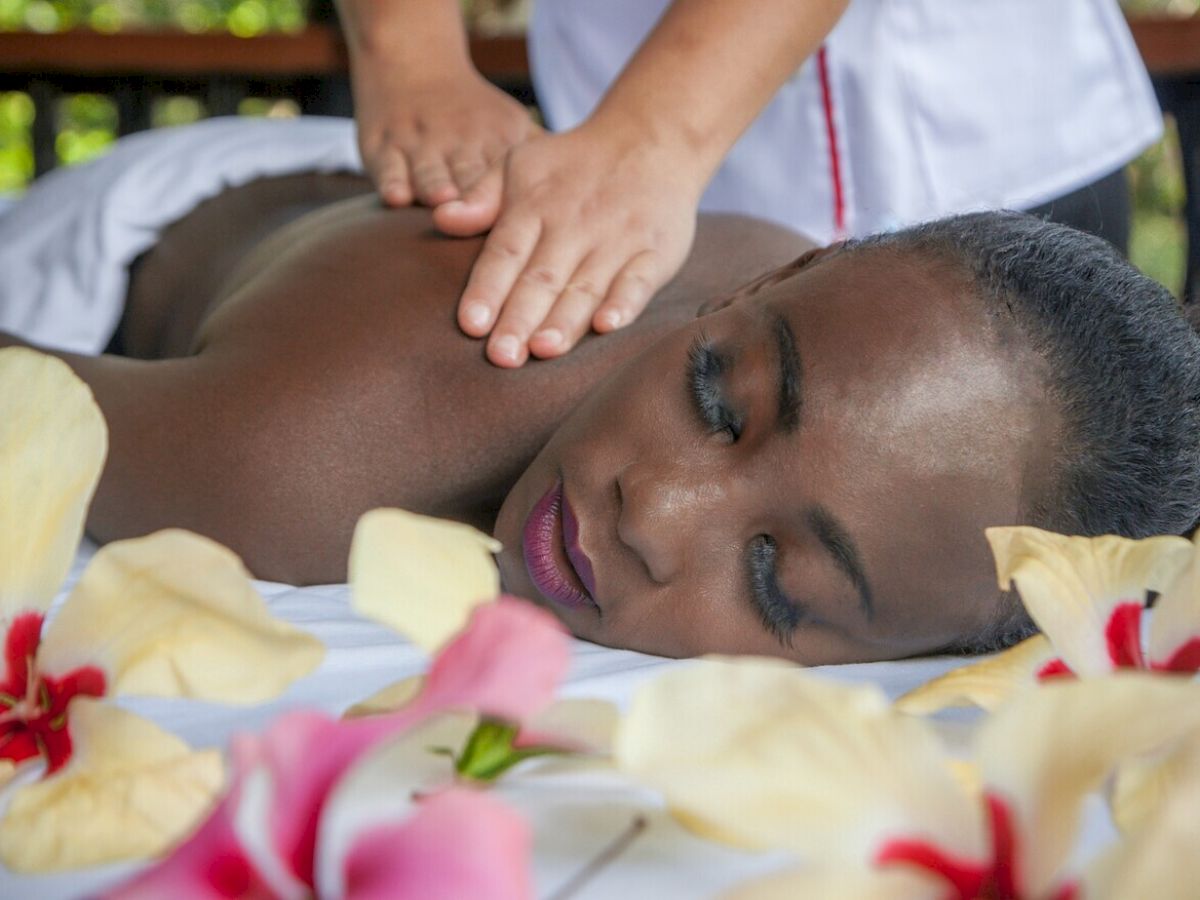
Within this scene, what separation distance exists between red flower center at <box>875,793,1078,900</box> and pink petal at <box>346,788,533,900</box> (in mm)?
77

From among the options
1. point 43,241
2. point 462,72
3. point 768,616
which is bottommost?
point 43,241

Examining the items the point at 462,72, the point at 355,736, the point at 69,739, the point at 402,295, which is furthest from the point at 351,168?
the point at 355,736

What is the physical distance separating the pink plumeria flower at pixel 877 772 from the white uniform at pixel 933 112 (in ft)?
3.99

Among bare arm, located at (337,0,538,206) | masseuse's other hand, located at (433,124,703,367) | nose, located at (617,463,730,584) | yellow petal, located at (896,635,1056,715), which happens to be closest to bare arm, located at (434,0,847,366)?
masseuse's other hand, located at (433,124,703,367)

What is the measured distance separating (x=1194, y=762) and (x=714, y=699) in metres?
0.09

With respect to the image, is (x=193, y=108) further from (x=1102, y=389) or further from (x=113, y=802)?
(x=113, y=802)

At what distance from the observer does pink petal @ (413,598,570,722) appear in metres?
0.23

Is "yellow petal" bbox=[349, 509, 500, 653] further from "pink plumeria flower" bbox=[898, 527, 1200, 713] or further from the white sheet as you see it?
"pink plumeria flower" bbox=[898, 527, 1200, 713]

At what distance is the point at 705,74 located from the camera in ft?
3.49

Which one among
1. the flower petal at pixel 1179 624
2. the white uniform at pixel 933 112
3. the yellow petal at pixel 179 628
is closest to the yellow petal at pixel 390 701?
the yellow petal at pixel 179 628

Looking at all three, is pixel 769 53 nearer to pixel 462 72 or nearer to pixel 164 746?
pixel 462 72

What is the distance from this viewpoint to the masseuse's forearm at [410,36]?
4.19 ft

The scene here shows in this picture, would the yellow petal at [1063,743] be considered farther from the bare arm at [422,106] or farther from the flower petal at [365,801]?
the bare arm at [422,106]

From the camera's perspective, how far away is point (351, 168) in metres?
1.57
